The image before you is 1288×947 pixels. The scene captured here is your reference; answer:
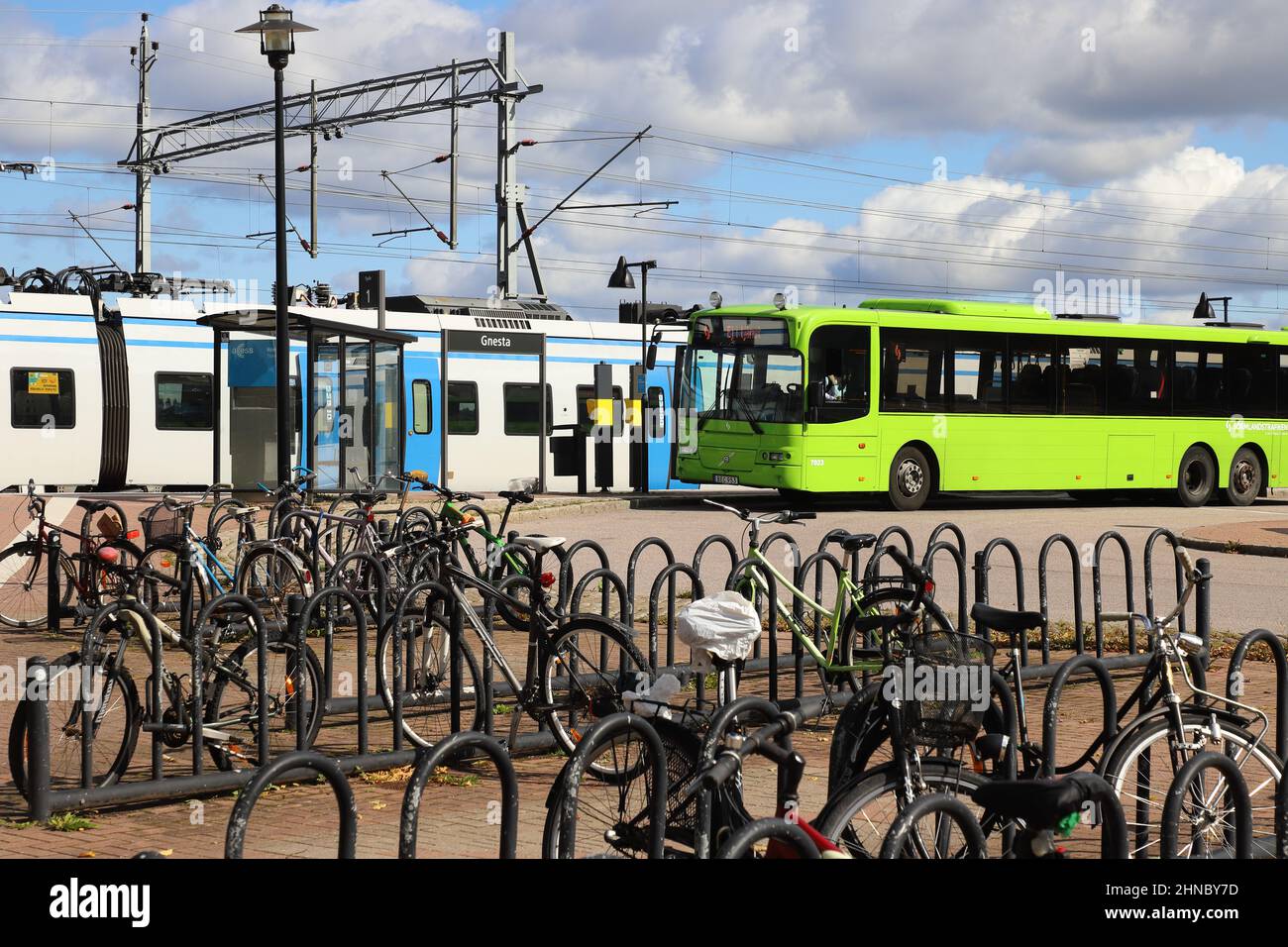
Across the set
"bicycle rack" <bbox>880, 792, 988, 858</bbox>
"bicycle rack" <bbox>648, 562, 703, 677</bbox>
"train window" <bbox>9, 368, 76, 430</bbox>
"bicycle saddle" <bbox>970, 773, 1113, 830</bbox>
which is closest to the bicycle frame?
"bicycle rack" <bbox>648, 562, 703, 677</bbox>

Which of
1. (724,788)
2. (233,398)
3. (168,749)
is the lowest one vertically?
(168,749)

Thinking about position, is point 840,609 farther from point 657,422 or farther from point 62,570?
point 657,422

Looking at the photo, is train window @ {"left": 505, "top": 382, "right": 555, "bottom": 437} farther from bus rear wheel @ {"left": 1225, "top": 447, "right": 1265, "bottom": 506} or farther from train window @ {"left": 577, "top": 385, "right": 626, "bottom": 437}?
bus rear wheel @ {"left": 1225, "top": 447, "right": 1265, "bottom": 506}

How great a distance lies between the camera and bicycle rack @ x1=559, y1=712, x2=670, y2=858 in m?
4.38

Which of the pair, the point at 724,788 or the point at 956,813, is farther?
the point at 724,788

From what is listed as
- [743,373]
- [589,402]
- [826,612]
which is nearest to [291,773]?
[826,612]

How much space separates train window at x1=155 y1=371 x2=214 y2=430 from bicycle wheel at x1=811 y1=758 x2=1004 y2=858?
23919 millimetres

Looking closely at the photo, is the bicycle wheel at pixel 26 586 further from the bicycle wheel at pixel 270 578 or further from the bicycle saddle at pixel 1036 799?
the bicycle saddle at pixel 1036 799

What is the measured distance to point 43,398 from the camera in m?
25.7

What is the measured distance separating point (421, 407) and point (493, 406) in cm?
163
